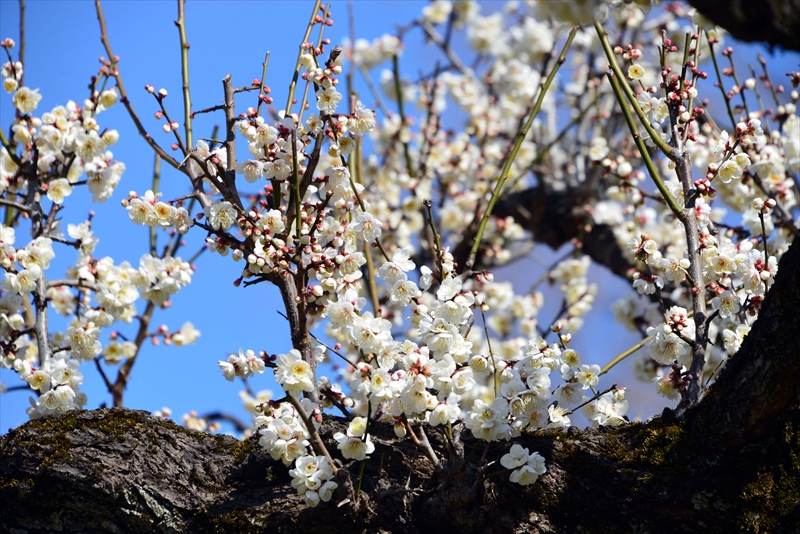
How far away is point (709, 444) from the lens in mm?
1793

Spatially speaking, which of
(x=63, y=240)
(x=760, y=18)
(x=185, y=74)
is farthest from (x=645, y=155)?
(x=63, y=240)

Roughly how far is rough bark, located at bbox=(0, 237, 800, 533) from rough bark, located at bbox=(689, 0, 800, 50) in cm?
A: 67

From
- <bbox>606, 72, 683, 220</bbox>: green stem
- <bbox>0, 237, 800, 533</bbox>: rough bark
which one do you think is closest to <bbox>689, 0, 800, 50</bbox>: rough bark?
<bbox>0, 237, 800, 533</bbox>: rough bark

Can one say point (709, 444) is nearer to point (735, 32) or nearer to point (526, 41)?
point (735, 32)

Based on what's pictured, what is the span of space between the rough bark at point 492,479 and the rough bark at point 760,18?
2.19ft

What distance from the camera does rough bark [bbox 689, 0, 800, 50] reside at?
44.1 inches

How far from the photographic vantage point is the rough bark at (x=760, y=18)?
1121 mm

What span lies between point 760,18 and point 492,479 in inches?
48.4

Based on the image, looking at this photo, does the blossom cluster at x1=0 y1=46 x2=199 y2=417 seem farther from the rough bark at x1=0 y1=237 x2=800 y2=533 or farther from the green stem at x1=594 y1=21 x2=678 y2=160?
the green stem at x1=594 y1=21 x2=678 y2=160

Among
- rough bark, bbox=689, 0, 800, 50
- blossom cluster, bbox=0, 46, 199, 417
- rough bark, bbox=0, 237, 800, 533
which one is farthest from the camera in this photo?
blossom cluster, bbox=0, 46, 199, 417

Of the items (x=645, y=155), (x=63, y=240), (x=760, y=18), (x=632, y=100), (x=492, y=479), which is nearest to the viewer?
(x=760, y=18)

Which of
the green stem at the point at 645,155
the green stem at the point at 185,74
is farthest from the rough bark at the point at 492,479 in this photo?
the green stem at the point at 185,74

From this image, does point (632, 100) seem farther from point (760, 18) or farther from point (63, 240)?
point (63, 240)

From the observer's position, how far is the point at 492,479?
6.17 feet
